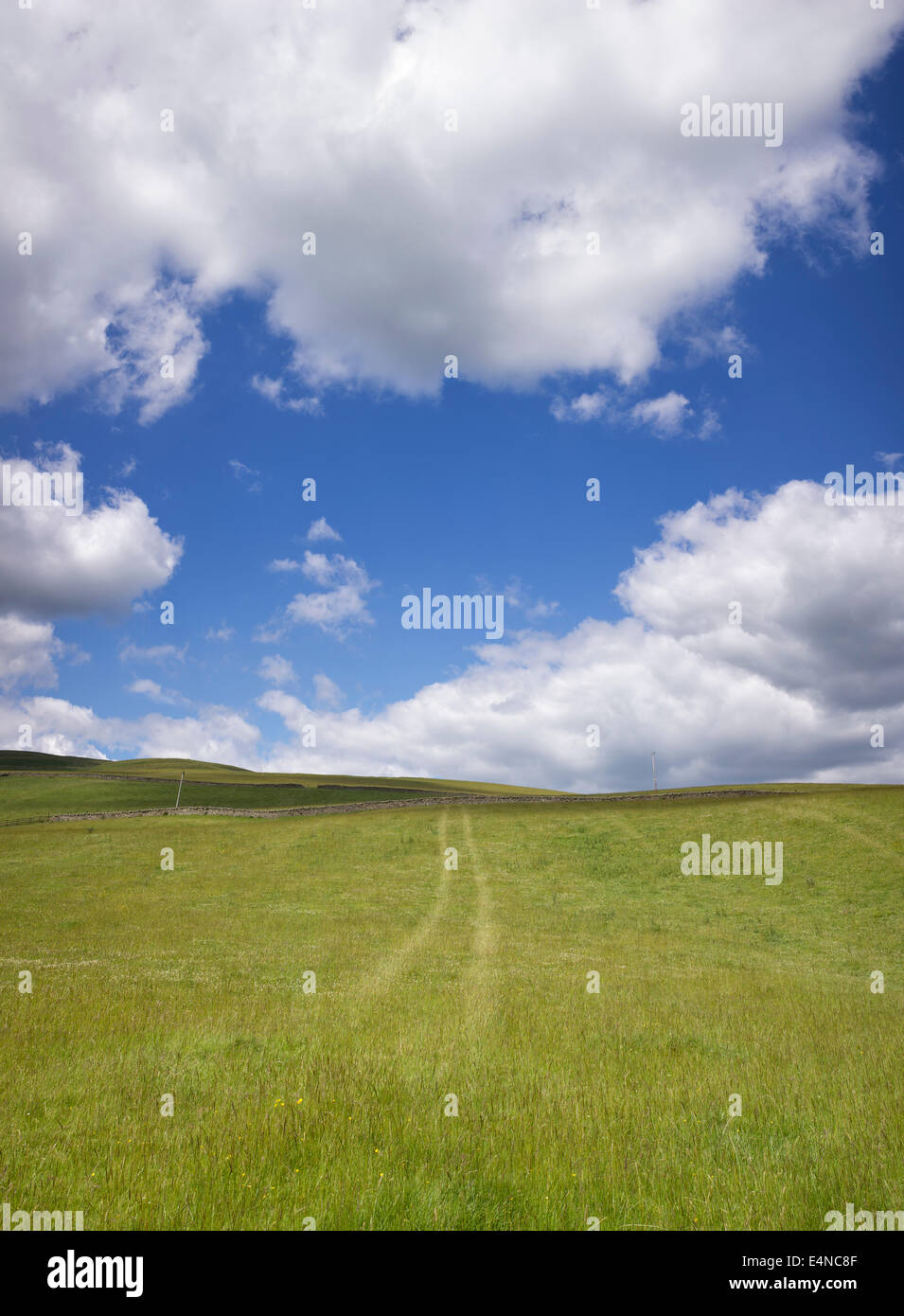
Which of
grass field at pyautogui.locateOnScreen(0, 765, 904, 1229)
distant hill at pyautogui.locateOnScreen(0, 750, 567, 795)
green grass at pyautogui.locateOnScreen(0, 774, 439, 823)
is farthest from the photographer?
distant hill at pyautogui.locateOnScreen(0, 750, 567, 795)

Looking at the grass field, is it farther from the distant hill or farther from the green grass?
the distant hill

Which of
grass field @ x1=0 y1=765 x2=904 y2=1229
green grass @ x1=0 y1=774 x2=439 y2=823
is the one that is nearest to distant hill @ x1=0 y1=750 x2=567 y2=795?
green grass @ x1=0 y1=774 x2=439 y2=823

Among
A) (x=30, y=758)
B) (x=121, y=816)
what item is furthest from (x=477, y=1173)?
(x=30, y=758)

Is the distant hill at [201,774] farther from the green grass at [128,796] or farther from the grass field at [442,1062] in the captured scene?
the grass field at [442,1062]

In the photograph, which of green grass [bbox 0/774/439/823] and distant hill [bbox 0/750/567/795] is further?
distant hill [bbox 0/750/567/795]

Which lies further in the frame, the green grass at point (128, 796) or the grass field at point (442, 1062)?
the green grass at point (128, 796)

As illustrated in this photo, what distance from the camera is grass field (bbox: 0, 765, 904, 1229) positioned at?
652 centimetres

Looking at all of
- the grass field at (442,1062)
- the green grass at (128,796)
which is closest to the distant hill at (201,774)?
the green grass at (128,796)

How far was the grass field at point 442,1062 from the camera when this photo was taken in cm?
652

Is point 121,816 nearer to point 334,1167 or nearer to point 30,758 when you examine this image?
point 334,1167

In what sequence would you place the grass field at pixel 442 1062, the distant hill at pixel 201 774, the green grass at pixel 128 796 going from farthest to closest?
the distant hill at pixel 201 774, the green grass at pixel 128 796, the grass field at pixel 442 1062

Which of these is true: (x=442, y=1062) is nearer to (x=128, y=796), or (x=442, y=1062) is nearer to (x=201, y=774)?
(x=128, y=796)

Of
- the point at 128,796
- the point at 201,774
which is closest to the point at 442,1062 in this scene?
the point at 128,796
